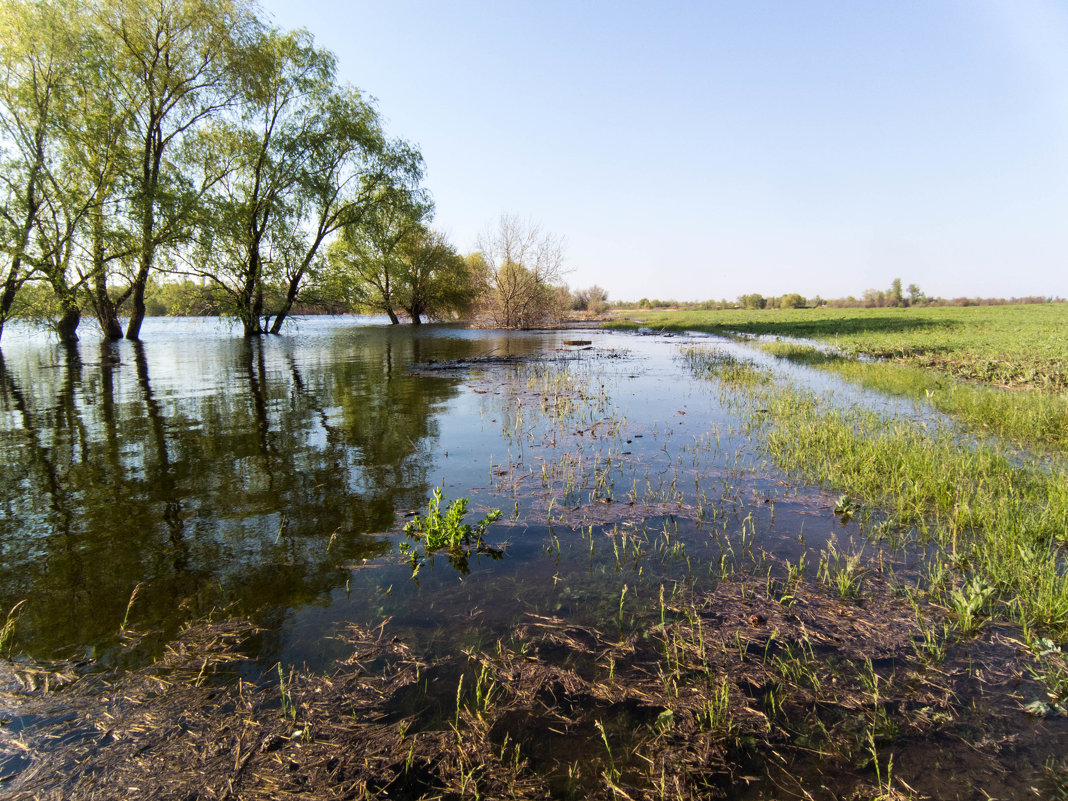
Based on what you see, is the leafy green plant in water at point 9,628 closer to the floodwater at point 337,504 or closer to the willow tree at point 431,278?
the floodwater at point 337,504

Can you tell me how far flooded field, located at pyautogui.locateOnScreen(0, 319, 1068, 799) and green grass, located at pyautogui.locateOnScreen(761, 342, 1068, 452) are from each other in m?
1.60

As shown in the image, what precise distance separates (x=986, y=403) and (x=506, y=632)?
476 inches

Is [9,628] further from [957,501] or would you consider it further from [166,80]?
[166,80]

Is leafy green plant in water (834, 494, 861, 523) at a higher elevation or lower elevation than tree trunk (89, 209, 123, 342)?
lower

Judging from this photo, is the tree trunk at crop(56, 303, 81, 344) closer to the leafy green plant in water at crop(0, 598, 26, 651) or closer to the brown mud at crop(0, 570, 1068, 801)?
the leafy green plant in water at crop(0, 598, 26, 651)

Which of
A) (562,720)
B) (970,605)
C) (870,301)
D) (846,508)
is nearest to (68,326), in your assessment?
(562,720)

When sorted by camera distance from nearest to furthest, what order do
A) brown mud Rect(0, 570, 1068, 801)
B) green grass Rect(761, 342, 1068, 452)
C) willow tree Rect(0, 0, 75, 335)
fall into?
brown mud Rect(0, 570, 1068, 801) < green grass Rect(761, 342, 1068, 452) < willow tree Rect(0, 0, 75, 335)

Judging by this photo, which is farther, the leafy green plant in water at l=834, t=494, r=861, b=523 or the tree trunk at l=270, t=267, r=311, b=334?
the tree trunk at l=270, t=267, r=311, b=334

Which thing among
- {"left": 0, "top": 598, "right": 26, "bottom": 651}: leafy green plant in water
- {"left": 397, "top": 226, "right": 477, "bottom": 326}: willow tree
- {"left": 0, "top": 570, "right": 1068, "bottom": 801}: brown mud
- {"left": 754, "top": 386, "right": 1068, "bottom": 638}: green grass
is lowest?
{"left": 0, "top": 570, "right": 1068, "bottom": 801}: brown mud

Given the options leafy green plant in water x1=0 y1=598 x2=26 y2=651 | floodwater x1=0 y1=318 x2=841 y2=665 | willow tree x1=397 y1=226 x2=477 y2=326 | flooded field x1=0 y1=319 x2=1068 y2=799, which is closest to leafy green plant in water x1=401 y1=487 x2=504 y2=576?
flooded field x1=0 y1=319 x2=1068 y2=799

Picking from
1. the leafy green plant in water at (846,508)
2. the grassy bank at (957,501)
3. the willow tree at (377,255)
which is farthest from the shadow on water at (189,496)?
the willow tree at (377,255)

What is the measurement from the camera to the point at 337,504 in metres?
6.18

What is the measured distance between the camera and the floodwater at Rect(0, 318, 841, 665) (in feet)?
13.2

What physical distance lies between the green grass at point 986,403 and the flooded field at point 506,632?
5.24 feet
